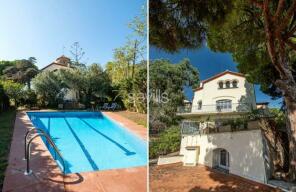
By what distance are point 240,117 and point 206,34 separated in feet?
1.78

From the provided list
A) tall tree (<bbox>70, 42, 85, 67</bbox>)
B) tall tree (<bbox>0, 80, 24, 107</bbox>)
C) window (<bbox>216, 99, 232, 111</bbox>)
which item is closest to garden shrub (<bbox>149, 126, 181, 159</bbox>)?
window (<bbox>216, 99, 232, 111</bbox>)

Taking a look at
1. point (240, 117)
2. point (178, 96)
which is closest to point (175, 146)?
point (178, 96)

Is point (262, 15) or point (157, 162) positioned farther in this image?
point (262, 15)

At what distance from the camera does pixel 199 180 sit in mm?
1551

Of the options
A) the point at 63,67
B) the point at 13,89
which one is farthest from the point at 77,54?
the point at 13,89

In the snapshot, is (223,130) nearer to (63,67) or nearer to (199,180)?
(199,180)

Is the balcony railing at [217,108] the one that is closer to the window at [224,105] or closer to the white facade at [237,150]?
the window at [224,105]

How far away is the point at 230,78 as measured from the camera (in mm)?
1569

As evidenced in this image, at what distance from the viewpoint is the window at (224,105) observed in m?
1.55

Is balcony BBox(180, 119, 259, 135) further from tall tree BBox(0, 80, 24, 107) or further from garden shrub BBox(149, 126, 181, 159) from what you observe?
tall tree BBox(0, 80, 24, 107)

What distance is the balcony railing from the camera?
154 centimetres

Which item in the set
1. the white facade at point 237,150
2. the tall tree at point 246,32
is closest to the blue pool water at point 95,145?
the white facade at point 237,150

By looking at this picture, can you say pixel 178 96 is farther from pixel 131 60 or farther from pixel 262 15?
pixel 131 60

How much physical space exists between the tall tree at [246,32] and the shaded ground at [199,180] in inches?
18.5
